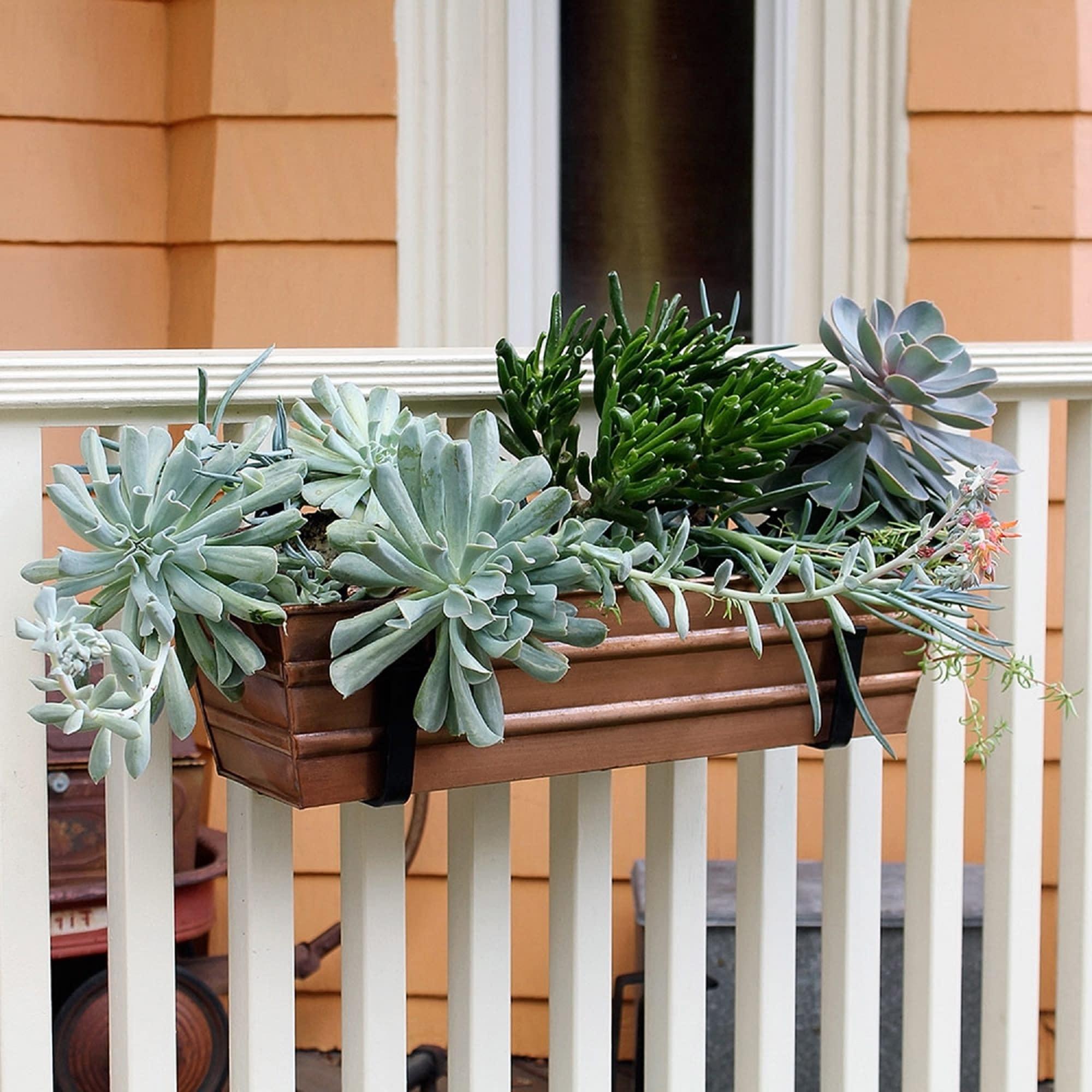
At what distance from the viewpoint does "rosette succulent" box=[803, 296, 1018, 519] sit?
0.96 metres

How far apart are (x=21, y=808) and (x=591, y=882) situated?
1.39ft

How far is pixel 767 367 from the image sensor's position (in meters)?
0.89

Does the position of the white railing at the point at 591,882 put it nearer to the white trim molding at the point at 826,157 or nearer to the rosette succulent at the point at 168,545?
the rosette succulent at the point at 168,545

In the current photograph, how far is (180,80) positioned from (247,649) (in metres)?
1.86

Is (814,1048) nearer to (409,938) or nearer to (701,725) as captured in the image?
(409,938)

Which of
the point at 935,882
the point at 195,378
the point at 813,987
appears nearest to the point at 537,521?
the point at 195,378

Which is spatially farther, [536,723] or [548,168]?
[548,168]

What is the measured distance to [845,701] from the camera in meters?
0.99

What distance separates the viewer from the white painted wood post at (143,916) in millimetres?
956

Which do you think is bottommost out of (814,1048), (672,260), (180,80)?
(814,1048)

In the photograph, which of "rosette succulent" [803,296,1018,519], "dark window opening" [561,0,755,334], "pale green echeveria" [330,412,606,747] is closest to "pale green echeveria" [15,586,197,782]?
"pale green echeveria" [330,412,606,747]

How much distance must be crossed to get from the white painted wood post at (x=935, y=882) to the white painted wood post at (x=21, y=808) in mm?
714

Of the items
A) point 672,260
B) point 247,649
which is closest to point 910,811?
point 247,649

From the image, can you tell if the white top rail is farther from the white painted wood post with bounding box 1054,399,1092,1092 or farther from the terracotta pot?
the white painted wood post with bounding box 1054,399,1092,1092
